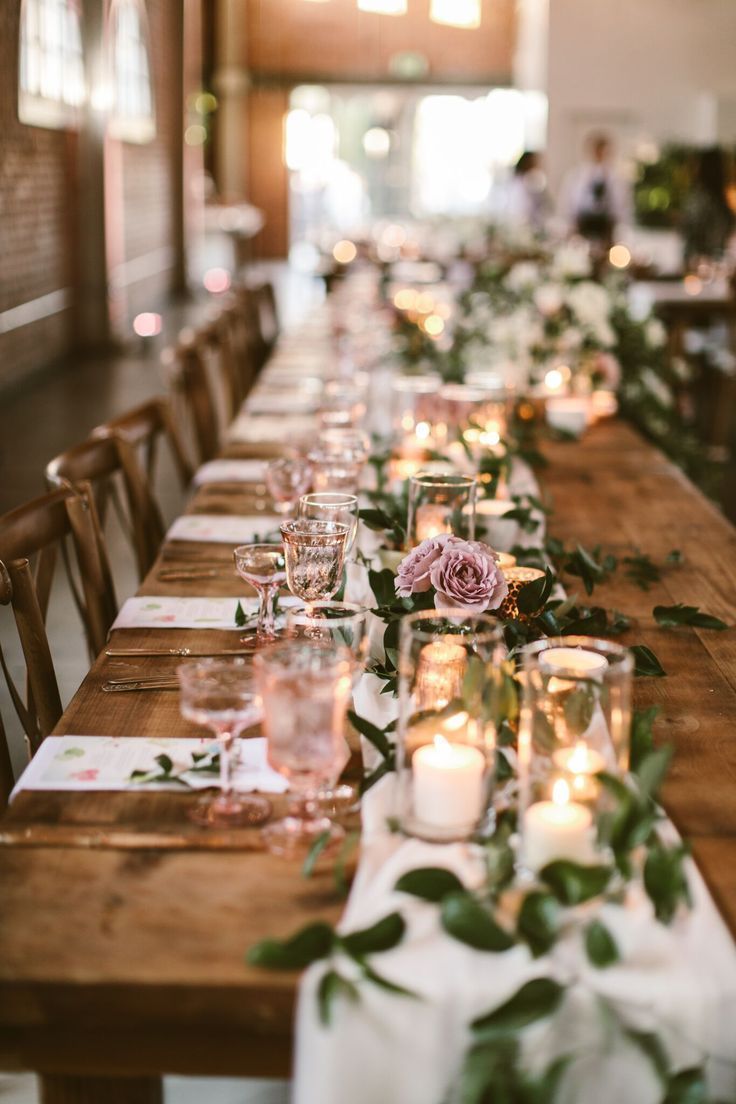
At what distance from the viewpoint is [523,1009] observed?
1.00m

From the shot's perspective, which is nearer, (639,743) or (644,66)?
(639,743)

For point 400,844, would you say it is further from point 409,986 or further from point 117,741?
point 117,741

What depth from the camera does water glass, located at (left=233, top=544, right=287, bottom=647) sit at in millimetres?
1851

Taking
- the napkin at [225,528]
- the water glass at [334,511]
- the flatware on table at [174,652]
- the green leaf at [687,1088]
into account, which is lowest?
the napkin at [225,528]

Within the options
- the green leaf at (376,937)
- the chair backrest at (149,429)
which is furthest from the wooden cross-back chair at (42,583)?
the green leaf at (376,937)

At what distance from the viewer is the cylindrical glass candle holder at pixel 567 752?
1144mm

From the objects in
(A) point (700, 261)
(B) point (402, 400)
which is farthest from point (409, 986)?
(A) point (700, 261)

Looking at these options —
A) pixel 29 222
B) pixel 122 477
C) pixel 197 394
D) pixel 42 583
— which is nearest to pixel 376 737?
pixel 42 583

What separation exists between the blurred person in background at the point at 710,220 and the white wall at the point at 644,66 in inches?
214

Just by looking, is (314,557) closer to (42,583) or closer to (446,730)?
(446,730)

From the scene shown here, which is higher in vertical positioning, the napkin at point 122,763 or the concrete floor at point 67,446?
the napkin at point 122,763

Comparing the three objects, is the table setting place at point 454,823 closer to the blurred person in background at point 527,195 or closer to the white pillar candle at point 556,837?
the white pillar candle at point 556,837

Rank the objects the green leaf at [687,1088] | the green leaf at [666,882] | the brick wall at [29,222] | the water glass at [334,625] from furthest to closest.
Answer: the brick wall at [29,222], the water glass at [334,625], the green leaf at [666,882], the green leaf at [687,1088]

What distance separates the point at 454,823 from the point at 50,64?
9045 mm
